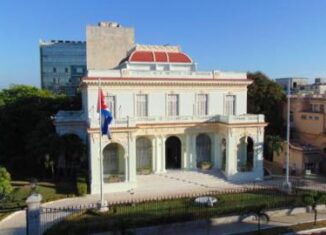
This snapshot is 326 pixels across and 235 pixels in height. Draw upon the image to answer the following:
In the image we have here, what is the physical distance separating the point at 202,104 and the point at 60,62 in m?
80.2

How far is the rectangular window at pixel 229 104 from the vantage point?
3175 centimetres

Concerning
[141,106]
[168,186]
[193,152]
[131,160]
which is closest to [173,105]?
[141,106]

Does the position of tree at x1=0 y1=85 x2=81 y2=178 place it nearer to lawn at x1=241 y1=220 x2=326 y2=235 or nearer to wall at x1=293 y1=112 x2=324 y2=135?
lawn at x1=241 y1=220 x2=326 y2=235

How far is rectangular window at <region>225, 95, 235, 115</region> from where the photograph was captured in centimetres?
3175

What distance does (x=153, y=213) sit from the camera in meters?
17.7

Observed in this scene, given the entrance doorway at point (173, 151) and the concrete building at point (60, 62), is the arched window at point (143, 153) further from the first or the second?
the concrete building at point (60, 62)

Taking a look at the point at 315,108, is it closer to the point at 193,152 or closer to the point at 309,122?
the point at 309,122

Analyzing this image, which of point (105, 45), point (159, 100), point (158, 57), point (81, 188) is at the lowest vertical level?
point (81, 188)

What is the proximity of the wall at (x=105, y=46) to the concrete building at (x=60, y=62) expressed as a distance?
4662 cm

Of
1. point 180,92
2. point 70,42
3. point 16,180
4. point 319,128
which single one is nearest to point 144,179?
point 180,92

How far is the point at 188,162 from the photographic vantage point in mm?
30891

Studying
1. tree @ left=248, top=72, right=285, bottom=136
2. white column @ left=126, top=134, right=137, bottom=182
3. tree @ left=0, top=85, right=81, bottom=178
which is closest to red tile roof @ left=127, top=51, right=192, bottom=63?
white column @ left=126, top=134, right=137, bottom=182

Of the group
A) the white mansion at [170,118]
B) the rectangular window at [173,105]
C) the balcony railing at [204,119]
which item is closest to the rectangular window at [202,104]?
the white mansion at [170,118]

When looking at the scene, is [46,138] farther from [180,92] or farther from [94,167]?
[180,92]
